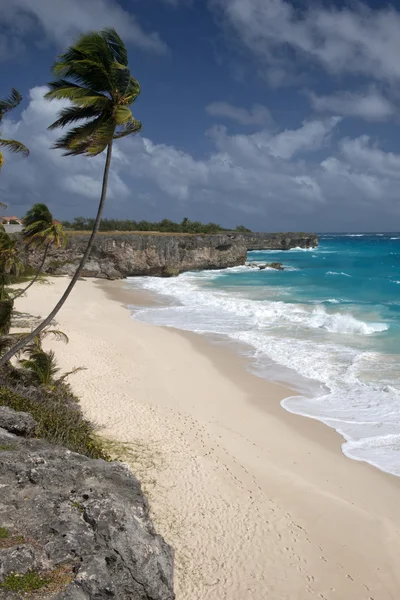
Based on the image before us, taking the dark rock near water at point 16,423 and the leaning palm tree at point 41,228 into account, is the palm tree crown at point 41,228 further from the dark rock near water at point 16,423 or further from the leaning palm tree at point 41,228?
the dark rock near water at point 16,423

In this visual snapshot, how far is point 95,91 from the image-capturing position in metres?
8.72

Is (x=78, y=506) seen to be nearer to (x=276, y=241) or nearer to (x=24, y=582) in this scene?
(x=24, y=582)

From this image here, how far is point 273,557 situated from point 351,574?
1081 mm

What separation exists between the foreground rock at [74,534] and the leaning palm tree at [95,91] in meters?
5.76

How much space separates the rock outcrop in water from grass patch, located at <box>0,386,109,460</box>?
1060 inches

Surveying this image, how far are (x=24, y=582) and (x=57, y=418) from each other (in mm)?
5080

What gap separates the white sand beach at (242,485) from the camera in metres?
6.17

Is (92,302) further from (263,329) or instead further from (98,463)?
(98,463)

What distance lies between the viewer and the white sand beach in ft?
20.2

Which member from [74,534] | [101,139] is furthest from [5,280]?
[74,534]

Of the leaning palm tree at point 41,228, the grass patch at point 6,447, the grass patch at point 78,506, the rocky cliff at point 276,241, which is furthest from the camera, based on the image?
the rocky cliff at point 276,241

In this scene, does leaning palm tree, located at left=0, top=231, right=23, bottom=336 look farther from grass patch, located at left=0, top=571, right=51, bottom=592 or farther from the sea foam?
grass patch, located at left=0, top=571, right=51, bottom=592

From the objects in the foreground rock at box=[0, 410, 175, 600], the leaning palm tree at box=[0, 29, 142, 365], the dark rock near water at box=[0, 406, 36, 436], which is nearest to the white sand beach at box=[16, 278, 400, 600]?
the foreground rock at box=[0, 410, 175, 600]

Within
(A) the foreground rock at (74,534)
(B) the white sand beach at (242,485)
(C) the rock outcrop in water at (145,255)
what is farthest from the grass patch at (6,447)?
(C) the rock outcrop in water at (145,255)
